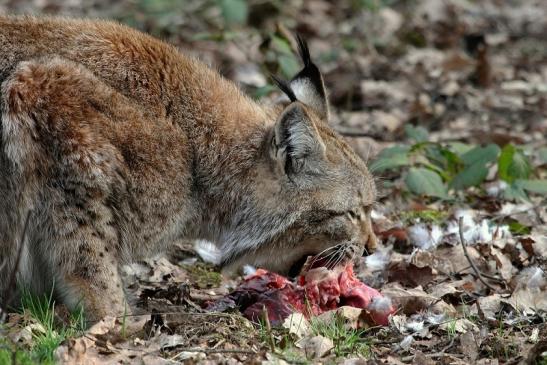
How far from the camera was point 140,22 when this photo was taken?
14555mm

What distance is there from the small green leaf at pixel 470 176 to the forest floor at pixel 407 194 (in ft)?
0.05

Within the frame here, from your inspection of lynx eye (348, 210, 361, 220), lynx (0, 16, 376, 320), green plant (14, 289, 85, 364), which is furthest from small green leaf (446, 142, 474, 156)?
green plant (14, 289, 85, 364)

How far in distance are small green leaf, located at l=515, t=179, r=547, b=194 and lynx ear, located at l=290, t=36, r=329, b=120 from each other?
216cm

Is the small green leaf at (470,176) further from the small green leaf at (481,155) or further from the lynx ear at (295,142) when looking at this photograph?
the lynx ear at (295,142)

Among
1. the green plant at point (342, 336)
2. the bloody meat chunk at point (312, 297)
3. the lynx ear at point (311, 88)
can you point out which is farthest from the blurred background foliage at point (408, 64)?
the green plant at point (342, 336)

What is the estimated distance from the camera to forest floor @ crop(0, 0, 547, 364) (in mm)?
5590

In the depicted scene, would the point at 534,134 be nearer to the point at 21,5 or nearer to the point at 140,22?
the point at 140,22

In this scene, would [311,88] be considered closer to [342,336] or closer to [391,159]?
[391,159]

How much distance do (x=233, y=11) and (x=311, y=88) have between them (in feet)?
16.0

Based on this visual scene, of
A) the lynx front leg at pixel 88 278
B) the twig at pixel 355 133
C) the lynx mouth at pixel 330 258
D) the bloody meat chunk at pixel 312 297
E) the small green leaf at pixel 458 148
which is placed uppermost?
the lynx front leg at pixel 88 278

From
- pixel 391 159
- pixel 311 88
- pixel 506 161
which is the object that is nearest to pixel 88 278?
pixel 311 88

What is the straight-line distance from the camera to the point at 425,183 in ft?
27.7

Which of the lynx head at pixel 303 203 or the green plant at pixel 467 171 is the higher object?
the lynx head at pixel 303 203

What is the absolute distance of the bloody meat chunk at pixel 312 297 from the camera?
20.3 feet
